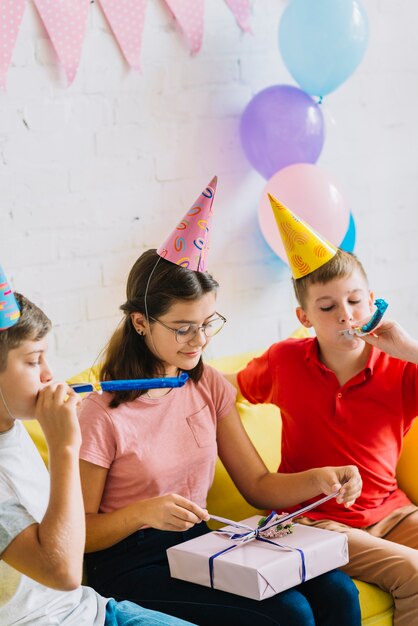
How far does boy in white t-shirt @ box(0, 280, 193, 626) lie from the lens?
1.48 meters

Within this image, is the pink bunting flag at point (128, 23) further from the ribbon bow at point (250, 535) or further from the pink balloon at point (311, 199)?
the ribbon bow at point (250, 535)

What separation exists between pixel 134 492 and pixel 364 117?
1713 millimetres

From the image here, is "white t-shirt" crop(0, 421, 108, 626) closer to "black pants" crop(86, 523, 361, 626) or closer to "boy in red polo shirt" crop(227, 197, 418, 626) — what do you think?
"black pants" crop(86, 523, 361, 626)

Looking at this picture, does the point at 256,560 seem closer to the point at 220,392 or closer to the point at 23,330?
the point at 220,392

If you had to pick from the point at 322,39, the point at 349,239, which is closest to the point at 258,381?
the point at 349,239

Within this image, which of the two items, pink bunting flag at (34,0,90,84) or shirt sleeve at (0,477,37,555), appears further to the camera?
pink bunting flag at (34,0,90,84)

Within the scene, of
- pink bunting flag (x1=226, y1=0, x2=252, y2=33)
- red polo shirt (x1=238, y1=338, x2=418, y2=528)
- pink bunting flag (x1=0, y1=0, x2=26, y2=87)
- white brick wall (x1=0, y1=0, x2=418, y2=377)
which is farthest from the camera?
pink bunting flag (x1=226, y1=0, x2=252, y2=33)

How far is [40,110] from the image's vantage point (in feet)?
7.89

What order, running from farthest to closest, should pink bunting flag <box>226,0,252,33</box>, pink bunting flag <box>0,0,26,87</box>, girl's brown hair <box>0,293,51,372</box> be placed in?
pink bunting flag <box>226,0,252,33</box> → pink bunting flag <box>0,0,26,87</box> → girl's brown hair <box>0,293,51,372</box>

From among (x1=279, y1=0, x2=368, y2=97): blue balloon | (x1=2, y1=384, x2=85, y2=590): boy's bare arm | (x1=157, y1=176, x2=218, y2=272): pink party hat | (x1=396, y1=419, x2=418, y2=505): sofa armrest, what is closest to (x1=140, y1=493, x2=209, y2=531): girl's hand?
(x1=2, y1=384, x2=85, y2=590): boy's bare arm

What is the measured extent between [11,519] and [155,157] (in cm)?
140

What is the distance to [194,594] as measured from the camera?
5.89 feet

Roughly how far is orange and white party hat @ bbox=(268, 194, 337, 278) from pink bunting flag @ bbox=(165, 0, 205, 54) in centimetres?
78

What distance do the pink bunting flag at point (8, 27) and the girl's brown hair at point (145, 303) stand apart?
2.21 feet
